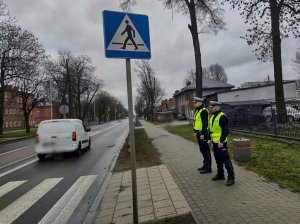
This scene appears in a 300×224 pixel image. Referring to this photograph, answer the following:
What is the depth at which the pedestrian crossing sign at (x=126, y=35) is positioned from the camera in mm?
4949

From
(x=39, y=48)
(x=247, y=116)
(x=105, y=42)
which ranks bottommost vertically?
(x=247, y=116)

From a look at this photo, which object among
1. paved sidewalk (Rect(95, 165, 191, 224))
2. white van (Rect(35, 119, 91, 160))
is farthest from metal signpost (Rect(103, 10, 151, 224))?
white van (Rect(35, 119, 91, 160))

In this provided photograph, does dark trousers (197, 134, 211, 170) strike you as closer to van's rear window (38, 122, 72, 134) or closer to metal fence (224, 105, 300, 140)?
metal fence (224, 105, 300, 140)

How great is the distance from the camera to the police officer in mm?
6961

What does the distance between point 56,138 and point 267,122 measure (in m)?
9.30

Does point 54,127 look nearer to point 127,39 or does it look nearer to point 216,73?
point 127,39

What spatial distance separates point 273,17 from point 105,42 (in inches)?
705

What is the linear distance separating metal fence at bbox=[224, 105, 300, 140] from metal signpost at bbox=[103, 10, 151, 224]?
30.6ft

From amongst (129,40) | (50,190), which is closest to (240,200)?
(129,40)

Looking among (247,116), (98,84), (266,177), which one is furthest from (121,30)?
(98,84)

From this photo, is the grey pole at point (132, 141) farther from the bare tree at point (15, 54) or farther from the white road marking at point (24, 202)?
the bare tree at point (15, 54)

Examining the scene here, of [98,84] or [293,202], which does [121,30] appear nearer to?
[293,202]

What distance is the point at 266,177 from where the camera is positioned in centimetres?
739

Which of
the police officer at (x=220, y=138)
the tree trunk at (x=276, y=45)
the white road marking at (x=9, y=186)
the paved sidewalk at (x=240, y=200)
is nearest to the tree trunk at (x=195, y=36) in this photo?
the tree trunk at (x=276, y=45)
